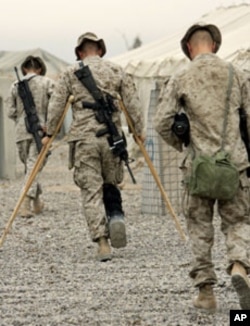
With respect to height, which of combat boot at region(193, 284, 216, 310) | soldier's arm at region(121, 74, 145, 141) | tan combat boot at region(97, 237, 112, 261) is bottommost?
combat boot at region(193, 284, 216, 310)

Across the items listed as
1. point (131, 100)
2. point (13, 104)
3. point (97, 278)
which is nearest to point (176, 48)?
point (13, 104)

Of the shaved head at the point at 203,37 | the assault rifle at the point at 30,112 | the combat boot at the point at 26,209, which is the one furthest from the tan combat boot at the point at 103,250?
the combat boot at the point at 26,209

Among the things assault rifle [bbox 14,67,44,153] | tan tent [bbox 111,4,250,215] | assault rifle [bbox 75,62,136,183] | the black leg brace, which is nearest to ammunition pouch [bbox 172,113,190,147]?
assault rifle [bbox 75,62,136,183]

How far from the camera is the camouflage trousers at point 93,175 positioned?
33.9 feet

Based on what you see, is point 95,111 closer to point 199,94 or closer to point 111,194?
point 111,194

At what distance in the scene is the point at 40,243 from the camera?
11766 mm

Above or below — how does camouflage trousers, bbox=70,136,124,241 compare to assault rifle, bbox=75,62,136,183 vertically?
below

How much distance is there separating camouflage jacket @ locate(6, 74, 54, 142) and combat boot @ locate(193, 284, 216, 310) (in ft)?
20.7

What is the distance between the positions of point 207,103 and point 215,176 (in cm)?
44

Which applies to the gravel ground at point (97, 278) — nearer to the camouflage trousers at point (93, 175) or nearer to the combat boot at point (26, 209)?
the combat boot at point (26, 209)

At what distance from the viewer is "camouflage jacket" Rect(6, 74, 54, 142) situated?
548 inches

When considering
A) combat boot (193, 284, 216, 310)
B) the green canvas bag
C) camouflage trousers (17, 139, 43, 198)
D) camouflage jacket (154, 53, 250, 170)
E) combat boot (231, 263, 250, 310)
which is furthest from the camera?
camouflage trousers (17, 139, 43, 198)

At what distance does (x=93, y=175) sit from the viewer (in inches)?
407

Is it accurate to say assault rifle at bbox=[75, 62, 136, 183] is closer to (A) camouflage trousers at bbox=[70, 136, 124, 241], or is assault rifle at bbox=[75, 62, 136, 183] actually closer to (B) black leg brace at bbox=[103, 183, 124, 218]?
(A) camouflage trousers at bbox=[70, 136, 124, 241]
